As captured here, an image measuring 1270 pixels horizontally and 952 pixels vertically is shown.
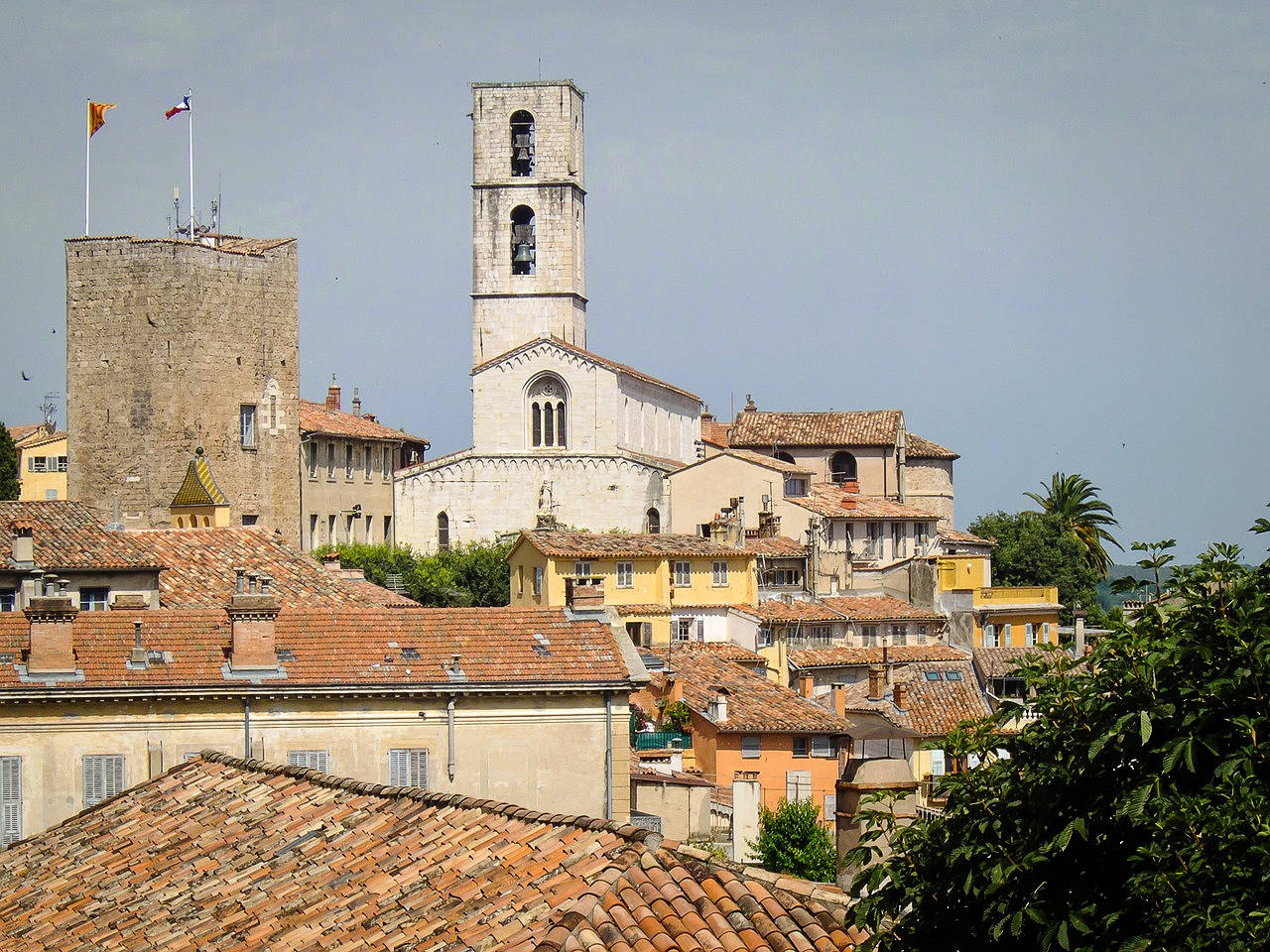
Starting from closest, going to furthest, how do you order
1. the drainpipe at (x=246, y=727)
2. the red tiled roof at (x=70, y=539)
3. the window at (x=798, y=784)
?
the drainpipe at (x=246, y=727) → the red tiled roof at (x=70, y=539) → the window at (x=798, y=784)

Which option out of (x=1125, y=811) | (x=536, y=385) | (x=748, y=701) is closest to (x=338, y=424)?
(x=536, y=385)

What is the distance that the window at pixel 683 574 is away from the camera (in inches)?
2340

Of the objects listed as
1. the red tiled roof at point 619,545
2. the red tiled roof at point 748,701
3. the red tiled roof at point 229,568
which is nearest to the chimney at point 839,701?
the red tiled roof at point 748,701

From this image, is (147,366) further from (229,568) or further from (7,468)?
(229,568)

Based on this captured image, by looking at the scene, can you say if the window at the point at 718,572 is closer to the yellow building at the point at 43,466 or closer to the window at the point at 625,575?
the window at the point at 625,575

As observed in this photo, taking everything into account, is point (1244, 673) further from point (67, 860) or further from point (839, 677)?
point (839, 677)

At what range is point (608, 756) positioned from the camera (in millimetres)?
25500

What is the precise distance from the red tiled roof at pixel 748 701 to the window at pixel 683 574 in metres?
12.5

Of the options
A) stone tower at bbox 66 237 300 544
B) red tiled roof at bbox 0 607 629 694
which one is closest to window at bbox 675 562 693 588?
stone tower at bbox 66 237 300 544

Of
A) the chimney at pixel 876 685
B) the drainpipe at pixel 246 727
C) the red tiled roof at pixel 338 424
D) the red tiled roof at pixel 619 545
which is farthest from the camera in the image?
the red tiled roof at pixel 338 424

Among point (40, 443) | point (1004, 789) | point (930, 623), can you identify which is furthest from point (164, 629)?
point (40, 443)

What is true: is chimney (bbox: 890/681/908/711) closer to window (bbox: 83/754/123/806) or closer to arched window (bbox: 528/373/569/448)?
window (bbox: 83/754/123/806)

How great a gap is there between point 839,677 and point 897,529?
842 inches

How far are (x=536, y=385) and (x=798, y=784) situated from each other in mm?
44309
